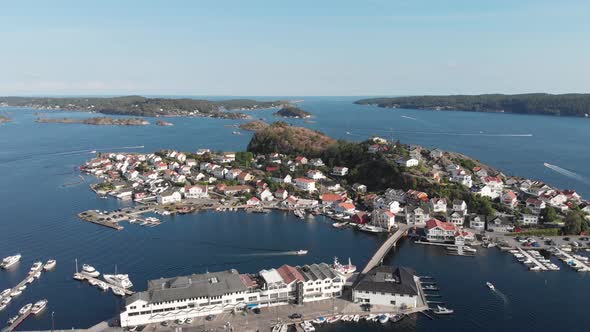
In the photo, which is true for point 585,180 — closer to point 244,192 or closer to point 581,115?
point 244,192

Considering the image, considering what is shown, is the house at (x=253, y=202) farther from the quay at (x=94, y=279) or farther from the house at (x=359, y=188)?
the quay at (x=94, y=279)

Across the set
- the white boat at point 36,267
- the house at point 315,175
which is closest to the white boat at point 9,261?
the white boat at point 36,267

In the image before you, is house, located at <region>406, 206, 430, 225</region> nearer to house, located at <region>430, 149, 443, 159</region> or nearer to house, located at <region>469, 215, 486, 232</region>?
house, located at <region>469, 215, 486, 232</region>

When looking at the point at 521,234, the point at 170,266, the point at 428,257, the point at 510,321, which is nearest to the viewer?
the point at 510,321

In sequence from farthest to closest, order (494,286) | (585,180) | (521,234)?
(585,180) → (521,234) → (494,286)

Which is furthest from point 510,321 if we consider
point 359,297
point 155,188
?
point 155,188

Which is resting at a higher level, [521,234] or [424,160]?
[424,160]

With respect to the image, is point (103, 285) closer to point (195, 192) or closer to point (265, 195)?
point (195, 192)
